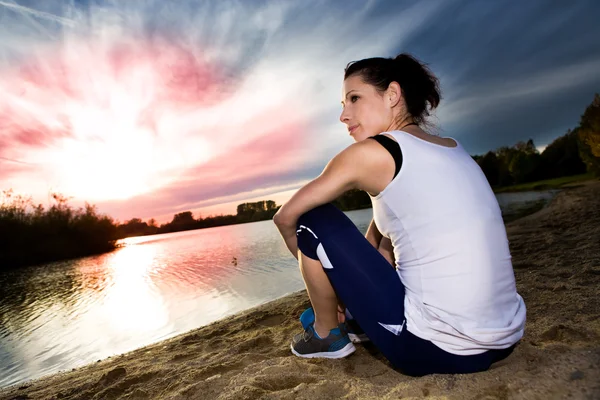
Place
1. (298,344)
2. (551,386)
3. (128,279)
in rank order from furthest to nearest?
1. (128,279)
2. (298,344)
3. (551,386)

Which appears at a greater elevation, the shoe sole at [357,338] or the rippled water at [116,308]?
the shoe sole at [357,338]

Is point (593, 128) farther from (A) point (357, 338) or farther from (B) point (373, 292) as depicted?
(B) point (373, 292)

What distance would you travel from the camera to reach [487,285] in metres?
1.24

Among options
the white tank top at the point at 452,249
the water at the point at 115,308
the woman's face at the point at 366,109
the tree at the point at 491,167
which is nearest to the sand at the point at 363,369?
the white tank top at the point at 452,249

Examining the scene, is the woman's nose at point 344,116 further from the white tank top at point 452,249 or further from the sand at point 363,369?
the sand at point 363,369

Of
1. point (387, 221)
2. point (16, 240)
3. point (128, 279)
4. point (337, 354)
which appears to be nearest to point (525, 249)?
point (337, 354)

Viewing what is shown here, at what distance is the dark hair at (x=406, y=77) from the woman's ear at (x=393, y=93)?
0.8 inches

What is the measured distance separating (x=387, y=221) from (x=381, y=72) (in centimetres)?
86

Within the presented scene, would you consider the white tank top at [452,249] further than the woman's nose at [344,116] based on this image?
No

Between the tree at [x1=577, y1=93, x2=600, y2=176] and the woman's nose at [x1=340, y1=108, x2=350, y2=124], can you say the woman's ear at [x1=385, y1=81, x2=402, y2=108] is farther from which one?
the tree at [x1=577, y1=93, x2=600, y2=176]

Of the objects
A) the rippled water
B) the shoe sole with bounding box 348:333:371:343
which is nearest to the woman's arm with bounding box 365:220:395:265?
the shoe sole with bounding box 348:333:371:343

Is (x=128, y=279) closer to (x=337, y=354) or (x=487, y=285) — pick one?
(x=337, y=354)

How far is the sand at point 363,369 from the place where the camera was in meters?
1.25

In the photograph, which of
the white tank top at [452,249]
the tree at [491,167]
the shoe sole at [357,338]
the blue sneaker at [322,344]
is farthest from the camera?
the tree at [491,167]
